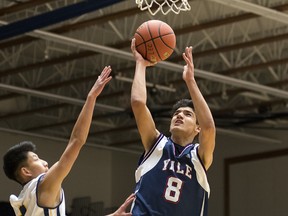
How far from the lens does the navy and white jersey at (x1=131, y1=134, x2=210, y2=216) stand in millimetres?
5531

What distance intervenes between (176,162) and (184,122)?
12.9 inches

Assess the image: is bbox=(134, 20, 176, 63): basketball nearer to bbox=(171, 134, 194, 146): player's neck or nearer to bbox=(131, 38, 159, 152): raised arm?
bbox=(131, 38, 159, 152): raised arm

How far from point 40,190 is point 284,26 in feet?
38.8

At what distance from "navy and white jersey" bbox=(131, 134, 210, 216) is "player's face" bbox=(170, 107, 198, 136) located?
0.14 metres

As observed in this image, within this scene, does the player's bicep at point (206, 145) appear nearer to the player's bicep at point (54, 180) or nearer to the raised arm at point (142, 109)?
the raised arm at point (142, 109)

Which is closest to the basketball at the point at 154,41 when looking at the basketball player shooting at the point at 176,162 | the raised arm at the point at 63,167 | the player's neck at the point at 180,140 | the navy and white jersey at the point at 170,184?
the basketball player shooting at the point at 176,162

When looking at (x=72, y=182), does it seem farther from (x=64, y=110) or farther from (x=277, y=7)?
(x=277, y=7)

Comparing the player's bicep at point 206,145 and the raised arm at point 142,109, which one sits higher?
the raised arm at point 142,109

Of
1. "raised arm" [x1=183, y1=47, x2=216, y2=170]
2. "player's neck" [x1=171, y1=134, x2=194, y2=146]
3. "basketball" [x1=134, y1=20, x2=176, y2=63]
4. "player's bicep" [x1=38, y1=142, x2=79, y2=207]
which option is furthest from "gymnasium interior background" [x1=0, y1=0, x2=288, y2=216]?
"player's bicep" [x1=38, y1=142, x2=79, y2=207]

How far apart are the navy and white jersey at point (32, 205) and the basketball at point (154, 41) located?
1.34 meters

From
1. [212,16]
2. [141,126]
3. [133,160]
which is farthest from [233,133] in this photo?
[141,126]

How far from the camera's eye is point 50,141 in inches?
952

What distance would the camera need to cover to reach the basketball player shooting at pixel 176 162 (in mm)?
5547

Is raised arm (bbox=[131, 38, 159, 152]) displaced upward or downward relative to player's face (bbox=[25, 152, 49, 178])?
upward
